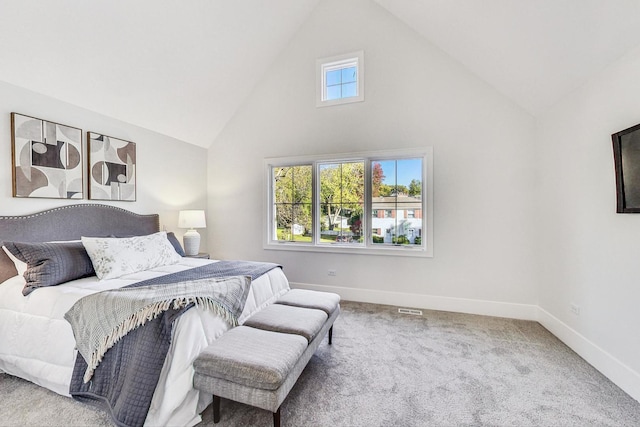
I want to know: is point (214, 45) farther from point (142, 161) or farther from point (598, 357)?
point (598, 357)

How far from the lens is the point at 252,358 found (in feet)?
5.03

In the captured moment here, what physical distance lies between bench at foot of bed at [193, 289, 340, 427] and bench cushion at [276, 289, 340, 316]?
1.01ft

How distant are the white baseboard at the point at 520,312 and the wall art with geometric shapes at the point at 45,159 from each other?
2819mm

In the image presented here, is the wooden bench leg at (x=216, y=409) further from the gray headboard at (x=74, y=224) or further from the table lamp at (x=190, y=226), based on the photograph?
the table lamp at (x=190, y=226)

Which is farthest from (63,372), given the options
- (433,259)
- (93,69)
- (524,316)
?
(524,316)

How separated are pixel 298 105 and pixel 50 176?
2.88 m

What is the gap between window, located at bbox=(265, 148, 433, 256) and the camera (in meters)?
3.58

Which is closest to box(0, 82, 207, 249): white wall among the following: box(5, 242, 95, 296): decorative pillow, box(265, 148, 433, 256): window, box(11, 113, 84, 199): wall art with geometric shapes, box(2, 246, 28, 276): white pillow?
box(11, 113, 84, 199): wall art with geometric shapes

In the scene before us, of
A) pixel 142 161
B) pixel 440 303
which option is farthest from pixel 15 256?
pixel 440 303

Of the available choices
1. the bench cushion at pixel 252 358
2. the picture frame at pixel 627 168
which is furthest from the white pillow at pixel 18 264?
the picture frame at pixel 627 168

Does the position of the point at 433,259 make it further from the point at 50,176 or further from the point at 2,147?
the point at 2,147

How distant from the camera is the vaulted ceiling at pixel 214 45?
2.07 m

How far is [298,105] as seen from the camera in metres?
4.02

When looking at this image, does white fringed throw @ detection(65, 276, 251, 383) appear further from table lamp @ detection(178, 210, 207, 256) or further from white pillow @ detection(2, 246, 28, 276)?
table lamp @ detection(178, 210, 207, 256)
